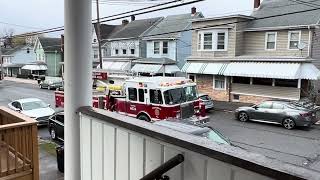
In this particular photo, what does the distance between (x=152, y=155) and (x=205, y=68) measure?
70.7 ft

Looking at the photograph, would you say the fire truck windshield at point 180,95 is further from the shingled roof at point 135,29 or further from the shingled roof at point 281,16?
the shingled roof at point 135,29

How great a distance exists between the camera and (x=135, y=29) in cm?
3456

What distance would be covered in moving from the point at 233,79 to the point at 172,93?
9122mm

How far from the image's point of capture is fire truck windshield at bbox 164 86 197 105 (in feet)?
48.1

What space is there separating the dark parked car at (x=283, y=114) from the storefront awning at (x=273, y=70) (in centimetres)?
278

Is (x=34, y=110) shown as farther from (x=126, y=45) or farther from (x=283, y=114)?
(x=126, y=45)

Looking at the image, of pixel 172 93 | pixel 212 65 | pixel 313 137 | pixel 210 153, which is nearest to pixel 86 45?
pixel 210 153

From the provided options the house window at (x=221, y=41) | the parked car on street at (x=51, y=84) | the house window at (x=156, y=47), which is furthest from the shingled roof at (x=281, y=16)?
the parked car on street at (x=51, y=84)

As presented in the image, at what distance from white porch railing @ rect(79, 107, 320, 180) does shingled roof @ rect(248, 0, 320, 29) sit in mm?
15936

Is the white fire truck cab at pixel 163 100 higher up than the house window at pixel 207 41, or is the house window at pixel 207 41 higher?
the house window at pixel 207 41

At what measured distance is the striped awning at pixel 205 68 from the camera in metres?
22.8

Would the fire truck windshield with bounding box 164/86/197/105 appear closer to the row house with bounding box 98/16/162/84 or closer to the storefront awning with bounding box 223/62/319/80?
the storefront awning with bounding box 223/62/319/80

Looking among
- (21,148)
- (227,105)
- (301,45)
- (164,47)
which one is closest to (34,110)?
(21,148)

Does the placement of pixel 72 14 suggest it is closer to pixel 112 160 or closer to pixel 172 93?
pixel 112 160
